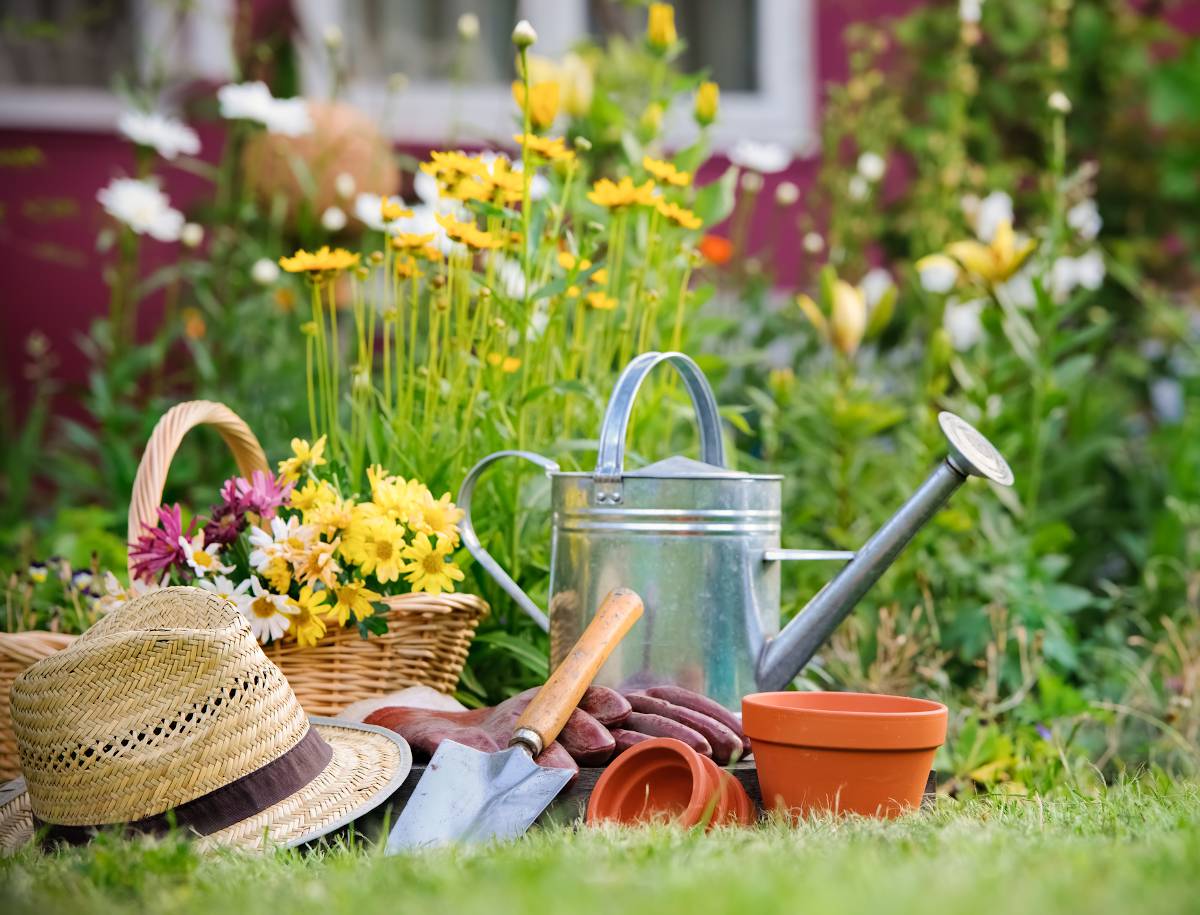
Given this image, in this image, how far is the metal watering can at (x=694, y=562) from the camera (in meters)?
2.20

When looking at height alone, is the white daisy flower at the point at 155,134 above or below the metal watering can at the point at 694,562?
above

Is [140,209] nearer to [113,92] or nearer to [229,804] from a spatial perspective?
[113,92]

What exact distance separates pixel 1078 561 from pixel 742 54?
9.98ft

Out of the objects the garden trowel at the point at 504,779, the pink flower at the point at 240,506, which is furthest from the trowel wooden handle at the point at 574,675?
the pink flower at the point at 240,506

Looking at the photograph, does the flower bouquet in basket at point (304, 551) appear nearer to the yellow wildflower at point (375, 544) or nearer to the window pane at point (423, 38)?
the yellow wildflower at point (375, 544)

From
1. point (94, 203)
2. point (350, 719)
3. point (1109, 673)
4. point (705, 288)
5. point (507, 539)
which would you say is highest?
point (94, 203)

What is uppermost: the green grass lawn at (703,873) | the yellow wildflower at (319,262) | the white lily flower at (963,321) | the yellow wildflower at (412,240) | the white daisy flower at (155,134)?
the white daisy flower at (155,134)

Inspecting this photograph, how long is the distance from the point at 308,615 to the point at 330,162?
2.65 meters

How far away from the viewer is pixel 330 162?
455 centimetres

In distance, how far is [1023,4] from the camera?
5.02 metres

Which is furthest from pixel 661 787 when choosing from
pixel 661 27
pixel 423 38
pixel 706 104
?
pixel 423 38

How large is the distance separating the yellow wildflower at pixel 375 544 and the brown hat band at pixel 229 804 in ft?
1.28

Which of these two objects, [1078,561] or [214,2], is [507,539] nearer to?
[1078,561]

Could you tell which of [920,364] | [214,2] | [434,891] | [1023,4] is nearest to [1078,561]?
[920,364]
